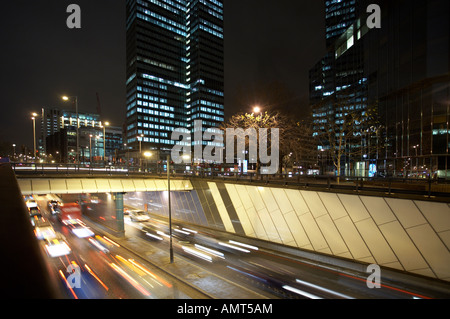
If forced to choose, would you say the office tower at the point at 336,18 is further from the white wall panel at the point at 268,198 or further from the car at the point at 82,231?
the car at the point at 82,231

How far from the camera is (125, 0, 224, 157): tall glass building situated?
389ft

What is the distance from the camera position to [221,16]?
15362 cm

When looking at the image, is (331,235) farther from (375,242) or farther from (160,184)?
(160,184)

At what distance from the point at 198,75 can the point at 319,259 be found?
134151mm

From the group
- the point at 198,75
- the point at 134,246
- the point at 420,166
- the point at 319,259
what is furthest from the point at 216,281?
the point at 198,75

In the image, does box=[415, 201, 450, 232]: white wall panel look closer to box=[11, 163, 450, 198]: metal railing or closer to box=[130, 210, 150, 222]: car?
box=[11, 163, 450, 198]: metal railing

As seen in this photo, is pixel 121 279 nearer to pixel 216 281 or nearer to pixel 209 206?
pixel 216 281

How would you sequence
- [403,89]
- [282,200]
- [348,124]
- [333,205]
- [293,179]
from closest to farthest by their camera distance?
[333,205] → [282,200] → [293,179] → [348,124] → [403,89]

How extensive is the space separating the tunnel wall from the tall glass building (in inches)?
3798

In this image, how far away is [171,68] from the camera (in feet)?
431

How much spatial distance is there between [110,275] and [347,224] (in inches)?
705

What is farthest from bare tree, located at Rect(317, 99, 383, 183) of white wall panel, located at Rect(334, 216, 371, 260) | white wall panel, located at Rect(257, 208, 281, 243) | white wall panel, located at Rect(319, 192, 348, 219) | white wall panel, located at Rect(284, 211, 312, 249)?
white wall panel, located at Rect(334, 216, 371, 260)

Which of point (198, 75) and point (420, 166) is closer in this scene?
point (420, 166)

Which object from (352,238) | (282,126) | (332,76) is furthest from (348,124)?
(332,76)
